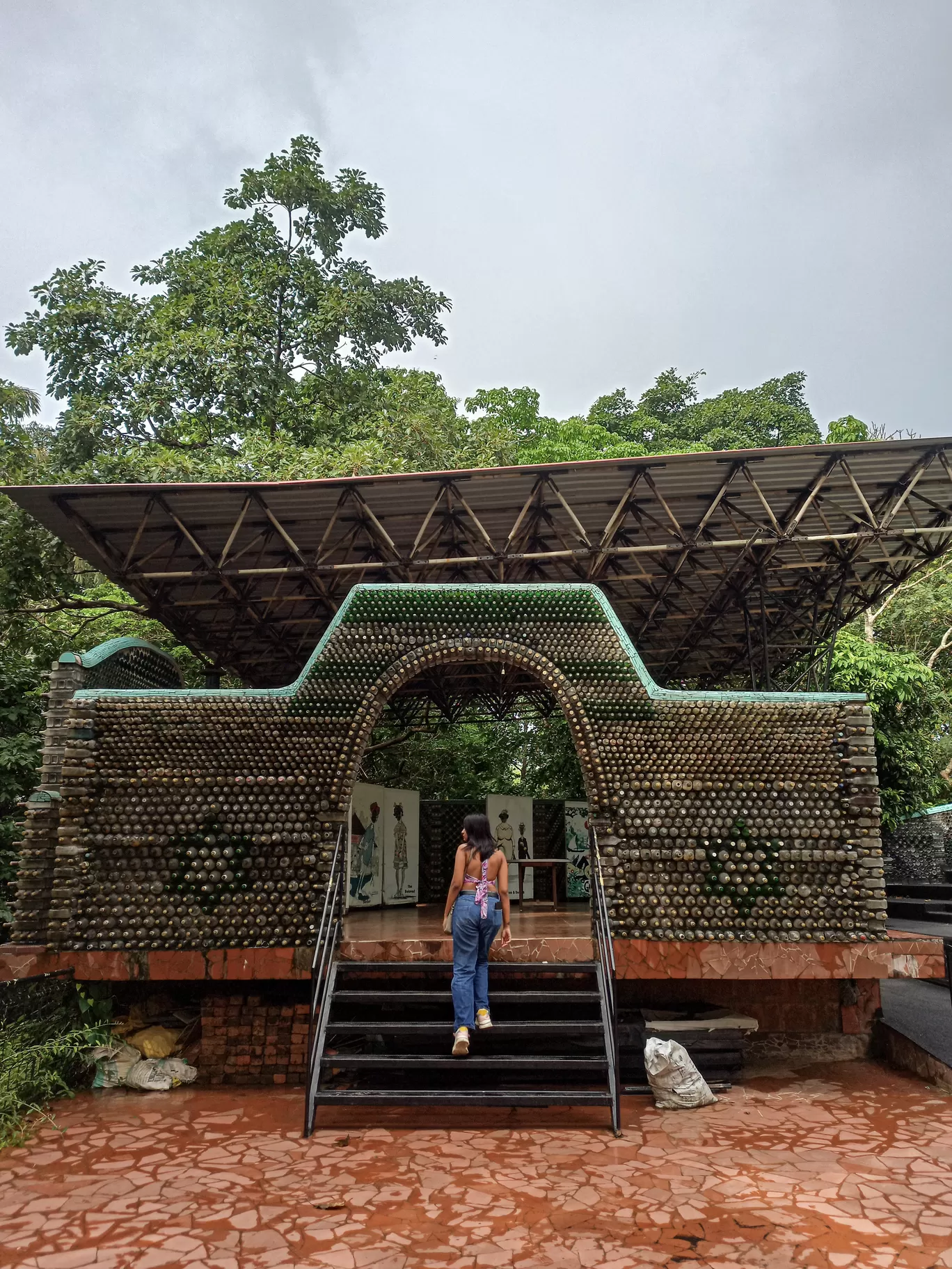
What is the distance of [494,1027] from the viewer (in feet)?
19.6

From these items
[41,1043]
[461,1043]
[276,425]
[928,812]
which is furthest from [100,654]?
[928,812]

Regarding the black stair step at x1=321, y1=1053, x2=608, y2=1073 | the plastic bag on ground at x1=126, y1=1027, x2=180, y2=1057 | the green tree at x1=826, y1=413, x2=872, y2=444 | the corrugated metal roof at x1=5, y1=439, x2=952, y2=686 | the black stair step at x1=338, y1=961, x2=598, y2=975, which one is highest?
the green tree at x1=826, y1=413, x2=872, y2=444

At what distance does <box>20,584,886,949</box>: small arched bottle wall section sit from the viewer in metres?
7.01

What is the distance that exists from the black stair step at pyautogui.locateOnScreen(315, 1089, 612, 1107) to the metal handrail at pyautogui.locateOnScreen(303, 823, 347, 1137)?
127 millimetres

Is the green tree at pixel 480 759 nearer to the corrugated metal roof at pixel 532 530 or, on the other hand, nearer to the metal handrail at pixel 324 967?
the corrugated metal roof at pixel 532 530

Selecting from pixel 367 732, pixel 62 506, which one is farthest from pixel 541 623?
pixel 62 506

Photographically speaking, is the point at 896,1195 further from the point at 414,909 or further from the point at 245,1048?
the point at 414,909

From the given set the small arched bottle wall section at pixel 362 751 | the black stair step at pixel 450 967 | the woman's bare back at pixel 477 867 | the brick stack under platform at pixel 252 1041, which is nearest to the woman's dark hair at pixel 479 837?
the woman's bare back at pixel 477 867

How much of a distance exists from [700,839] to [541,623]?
2.36m

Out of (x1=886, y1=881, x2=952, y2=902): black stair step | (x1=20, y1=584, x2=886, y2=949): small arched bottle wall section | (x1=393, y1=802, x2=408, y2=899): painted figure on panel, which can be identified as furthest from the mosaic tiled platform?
(x1=886, y1=881, x2=952, y2=902): black stair step

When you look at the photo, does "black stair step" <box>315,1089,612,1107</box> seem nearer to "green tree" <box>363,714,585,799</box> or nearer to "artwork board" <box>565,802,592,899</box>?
"artwork board" <box>565,802,592,899</box>

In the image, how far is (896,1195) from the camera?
180 inches

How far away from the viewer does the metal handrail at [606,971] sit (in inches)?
218

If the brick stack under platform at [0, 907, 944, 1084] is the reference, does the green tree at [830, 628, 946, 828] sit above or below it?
above
